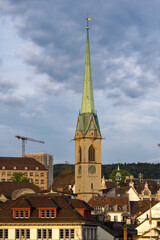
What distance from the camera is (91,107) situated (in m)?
198

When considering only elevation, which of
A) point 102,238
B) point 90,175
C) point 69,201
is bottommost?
point 102,238

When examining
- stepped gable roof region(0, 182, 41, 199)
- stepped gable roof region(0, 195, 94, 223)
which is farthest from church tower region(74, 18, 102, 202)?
stepped gable roof region(0, 195, 94, 223)

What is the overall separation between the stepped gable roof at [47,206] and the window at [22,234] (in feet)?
4.31

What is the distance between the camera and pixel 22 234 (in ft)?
274

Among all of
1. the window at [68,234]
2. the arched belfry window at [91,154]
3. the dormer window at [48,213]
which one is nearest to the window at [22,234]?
the dormer window at [48,213]

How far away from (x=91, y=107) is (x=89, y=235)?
115m

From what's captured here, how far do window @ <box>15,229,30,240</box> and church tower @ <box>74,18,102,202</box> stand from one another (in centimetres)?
10781

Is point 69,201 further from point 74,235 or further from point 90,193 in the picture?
point 90,193

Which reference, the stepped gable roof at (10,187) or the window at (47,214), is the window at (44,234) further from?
the stepped gable roof at (10,187)

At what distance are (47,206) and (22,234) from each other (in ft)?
17.6

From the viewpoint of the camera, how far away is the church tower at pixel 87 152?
634ft

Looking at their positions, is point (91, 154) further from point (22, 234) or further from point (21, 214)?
point (22, 234)

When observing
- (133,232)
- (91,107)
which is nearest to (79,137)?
(91,107)

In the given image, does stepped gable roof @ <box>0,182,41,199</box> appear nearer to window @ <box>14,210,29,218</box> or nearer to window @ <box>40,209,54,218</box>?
window @ <box>14,210,29,218</box>
